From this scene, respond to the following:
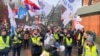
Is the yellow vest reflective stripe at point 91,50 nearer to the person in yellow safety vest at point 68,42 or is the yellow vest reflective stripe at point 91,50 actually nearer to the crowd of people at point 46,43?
the crowd of people at point 46,43

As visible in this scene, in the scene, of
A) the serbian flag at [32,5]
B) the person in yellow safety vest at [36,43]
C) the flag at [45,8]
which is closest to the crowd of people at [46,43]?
the person in yellow safety vest at [36,43]

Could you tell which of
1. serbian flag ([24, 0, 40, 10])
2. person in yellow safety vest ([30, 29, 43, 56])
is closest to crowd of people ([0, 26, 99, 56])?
person in yellow safety vest ([30, 29, 43, 56])

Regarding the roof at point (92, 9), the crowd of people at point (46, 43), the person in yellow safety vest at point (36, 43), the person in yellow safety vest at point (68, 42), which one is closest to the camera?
the crowd of people at point (46, 43)

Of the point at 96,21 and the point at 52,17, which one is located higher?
the point at 96,21

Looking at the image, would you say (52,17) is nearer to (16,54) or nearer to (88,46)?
(16,54)

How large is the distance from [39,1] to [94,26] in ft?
18.3

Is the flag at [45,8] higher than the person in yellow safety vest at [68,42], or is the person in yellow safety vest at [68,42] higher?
the flag at [45,8]

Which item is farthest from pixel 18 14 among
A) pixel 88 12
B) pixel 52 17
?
pixel 52 17


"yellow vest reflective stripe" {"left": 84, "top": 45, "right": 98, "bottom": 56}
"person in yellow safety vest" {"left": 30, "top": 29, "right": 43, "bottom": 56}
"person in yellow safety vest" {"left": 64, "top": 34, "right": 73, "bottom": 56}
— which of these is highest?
"yellow vest reflective stripe" {"left": 84, "top": 45, "right": 98, "bottom": 56}

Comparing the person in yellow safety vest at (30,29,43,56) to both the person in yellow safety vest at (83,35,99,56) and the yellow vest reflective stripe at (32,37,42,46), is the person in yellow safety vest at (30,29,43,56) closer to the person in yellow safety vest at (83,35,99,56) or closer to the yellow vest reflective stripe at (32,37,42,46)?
the yellow vest reflective stripe at (32,37,42,46)

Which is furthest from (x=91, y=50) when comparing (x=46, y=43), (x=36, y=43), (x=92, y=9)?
(x=92, y=9)

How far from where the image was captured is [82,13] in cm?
2212

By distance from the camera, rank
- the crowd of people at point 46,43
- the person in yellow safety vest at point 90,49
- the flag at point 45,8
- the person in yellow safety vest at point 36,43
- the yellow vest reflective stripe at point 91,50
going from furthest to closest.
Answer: the flag at point 45,8 → the person in yellow safety vest at point 36,43 → the yellow vest reflective stripe at point 91,50 → the person in yellow safety vest at point 90,49 → the crowd of people at point 46,43

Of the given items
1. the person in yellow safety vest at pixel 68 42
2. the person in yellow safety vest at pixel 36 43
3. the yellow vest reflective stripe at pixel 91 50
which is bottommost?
the person in yellow safety vest at pixel 68 42
